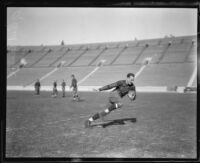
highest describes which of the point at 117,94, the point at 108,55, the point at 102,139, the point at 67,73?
the point at 108,55

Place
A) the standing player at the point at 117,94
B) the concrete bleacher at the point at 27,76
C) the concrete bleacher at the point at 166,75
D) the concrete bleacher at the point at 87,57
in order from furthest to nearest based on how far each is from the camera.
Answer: the concrete bleacher at the point at 87,57 < the concrete bleacher at the point at 27,76 < the concrete bleacher at the point at 166,75 < the standing player at the point at 117,94

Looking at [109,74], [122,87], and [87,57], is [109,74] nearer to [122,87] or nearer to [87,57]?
[87,57]

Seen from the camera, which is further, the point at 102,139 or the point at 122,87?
the point at 122,87

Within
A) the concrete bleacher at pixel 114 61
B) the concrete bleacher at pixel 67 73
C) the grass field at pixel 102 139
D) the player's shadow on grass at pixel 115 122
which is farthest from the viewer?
the concrete bleacher at pixel 67 73

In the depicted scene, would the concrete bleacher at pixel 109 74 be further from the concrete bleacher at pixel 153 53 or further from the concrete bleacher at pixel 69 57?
the concrete bleacher at pixel 69 57

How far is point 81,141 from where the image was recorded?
6816mm

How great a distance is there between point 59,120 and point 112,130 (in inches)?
103

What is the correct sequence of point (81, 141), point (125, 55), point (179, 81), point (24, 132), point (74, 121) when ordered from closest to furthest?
point (81, 141) → point (24, 132) → point (74, 121) → point (179, 81) → point (125, 55)

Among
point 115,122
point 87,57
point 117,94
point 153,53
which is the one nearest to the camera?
point 117,94

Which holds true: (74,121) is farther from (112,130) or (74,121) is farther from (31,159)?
(31,159)

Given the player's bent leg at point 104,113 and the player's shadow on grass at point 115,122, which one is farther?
the player's shadow on grass at point 115,122

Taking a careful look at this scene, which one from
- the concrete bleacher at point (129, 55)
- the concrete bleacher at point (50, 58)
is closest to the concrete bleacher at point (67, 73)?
the concrete bleacher at point (50, 58)

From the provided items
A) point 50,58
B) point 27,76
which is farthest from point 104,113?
point 50,58
